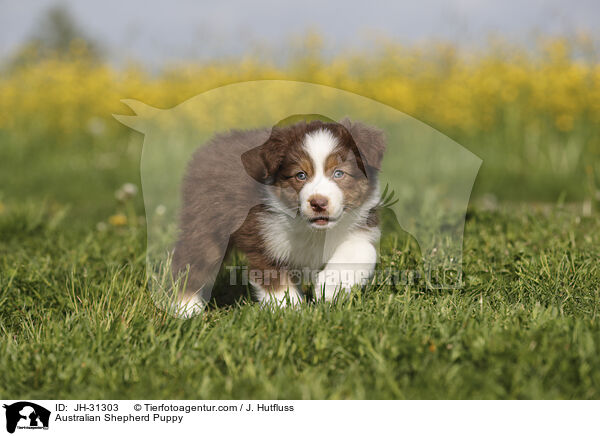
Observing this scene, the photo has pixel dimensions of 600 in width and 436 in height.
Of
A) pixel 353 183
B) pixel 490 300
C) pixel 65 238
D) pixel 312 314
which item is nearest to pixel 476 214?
pixel 490 300

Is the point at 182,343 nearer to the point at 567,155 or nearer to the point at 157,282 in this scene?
the point at 157,282

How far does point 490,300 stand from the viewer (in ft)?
10.3

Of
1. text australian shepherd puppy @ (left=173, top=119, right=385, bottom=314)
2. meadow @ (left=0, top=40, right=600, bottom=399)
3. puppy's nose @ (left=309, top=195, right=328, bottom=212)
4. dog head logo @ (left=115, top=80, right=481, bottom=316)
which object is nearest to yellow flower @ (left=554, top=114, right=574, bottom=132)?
meadow @ (left=0, top=40, right=600, bottom=399)

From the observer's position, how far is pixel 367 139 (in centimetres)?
292

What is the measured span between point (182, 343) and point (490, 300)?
1.58m

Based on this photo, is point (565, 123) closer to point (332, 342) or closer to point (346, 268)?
point (346, 268)

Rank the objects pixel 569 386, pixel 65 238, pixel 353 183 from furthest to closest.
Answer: pixel 65 238
pixel 353 183
pixel 569 386

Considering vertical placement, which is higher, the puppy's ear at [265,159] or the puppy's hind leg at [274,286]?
the puppy's ear at [265,159]

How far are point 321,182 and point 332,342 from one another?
0.74 meters

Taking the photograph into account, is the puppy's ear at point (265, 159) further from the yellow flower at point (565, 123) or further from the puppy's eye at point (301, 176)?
the yellow flower at point (565, 123)

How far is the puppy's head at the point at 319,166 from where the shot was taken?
2811 mm
